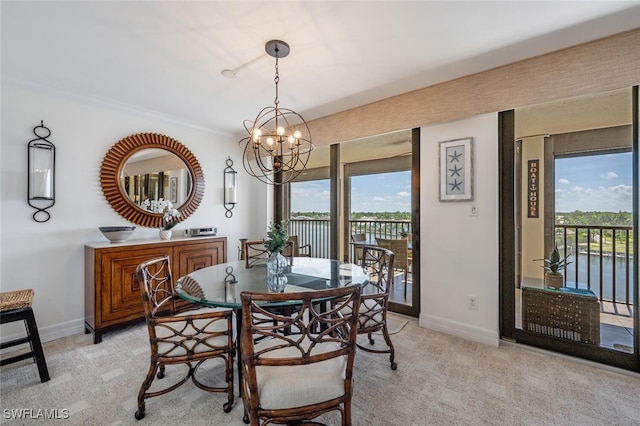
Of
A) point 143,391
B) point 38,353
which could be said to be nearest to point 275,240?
point 143,391

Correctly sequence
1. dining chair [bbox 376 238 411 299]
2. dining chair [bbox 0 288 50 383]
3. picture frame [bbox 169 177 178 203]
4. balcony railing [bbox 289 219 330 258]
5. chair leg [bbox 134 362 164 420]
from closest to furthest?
1. chair leg [bbox 134 362 164 420]
2. dining chair [bbox 0 288 50 383]
3. dining chair [bbox 376 238 411 299]
4. picture frame [bbox 169 177 178 203]
5. balcony railing [bbox 289 219 330 258]

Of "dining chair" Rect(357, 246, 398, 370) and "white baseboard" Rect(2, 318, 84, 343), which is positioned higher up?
"dining chair" Rect(357, 246, 398, 370)

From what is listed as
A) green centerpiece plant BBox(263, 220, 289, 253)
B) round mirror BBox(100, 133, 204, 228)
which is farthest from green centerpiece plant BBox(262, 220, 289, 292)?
round mirror BBox(100, 133, 204, 228)

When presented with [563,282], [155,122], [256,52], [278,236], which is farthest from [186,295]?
[563,282]

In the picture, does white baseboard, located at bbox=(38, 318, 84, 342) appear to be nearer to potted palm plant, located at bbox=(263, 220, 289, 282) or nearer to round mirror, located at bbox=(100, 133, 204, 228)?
round mirror, located at bbox=(100, 133, 204, 228)

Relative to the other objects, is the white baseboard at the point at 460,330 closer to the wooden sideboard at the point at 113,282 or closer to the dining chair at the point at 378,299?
the dining chair at the point at 378,299

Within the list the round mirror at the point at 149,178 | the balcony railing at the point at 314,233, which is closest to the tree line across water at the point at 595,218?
the balcony railing at the point at 314,233

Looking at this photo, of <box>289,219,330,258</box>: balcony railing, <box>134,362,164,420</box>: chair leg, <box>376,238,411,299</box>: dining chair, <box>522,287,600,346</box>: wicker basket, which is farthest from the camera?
<box>289,219,330,258</box>: balcony railing

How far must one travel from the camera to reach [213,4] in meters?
1.66

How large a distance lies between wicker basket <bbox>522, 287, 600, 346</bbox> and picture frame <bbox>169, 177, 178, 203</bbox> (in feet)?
13.5

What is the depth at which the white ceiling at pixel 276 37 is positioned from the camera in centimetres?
172

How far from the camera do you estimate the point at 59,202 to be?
281 cm

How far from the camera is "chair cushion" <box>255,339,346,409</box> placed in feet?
3.99

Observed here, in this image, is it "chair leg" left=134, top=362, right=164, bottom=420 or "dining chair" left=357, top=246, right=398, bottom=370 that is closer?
"chair leg" left=134, top=362, right=164, bottom=420
